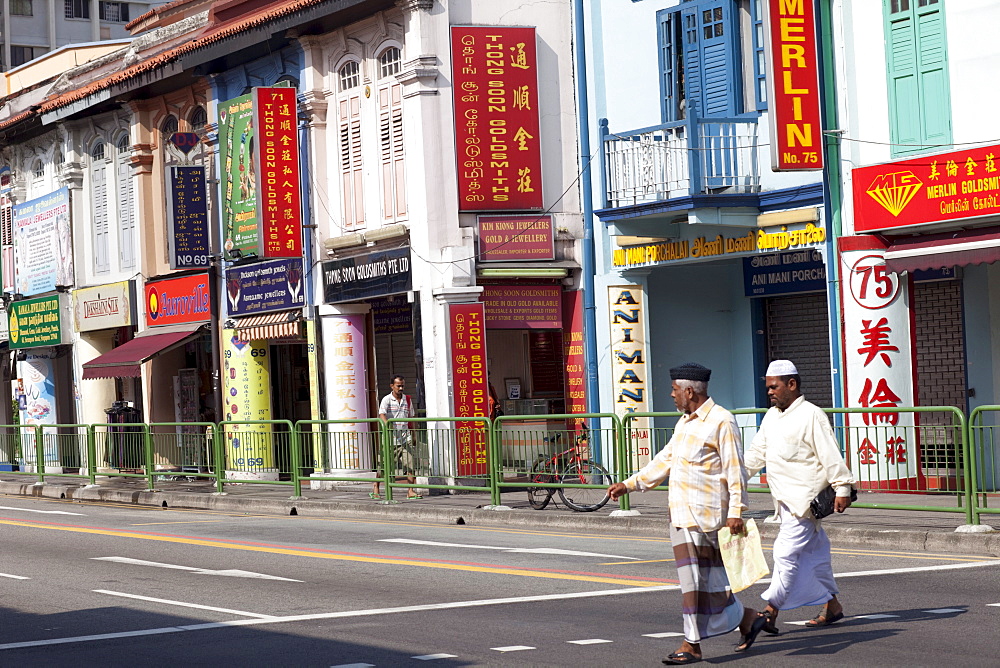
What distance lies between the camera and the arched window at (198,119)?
29562 millimetres

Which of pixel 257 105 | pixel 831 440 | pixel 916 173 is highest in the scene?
pixel 257 105

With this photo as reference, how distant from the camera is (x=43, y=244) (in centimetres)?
3584

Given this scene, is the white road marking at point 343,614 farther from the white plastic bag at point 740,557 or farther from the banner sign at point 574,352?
the banner sign at point 574,352

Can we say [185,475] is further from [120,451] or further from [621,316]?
[621,316]

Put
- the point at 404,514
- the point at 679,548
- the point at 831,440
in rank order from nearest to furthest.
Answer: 1. the point at 679,548
2. the point at 831,440
3. the point at 404,514

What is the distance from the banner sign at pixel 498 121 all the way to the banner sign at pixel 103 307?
37.9 feet

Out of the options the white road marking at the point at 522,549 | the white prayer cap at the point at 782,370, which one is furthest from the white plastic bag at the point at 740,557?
the white road marking at the point at 522,549

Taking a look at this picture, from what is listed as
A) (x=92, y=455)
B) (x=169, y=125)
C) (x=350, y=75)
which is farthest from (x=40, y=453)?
(x=350, y=75)

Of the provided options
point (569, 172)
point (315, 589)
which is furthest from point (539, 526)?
point (569, 172)

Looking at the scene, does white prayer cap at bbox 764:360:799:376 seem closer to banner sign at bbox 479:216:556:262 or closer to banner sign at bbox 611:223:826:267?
banner sign at bbox 611:223:826:267

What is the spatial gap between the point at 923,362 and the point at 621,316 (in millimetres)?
4785

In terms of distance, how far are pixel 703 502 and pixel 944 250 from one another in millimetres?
10360

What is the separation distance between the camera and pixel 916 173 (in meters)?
18.4

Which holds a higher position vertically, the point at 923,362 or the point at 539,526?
the point at 923,362
